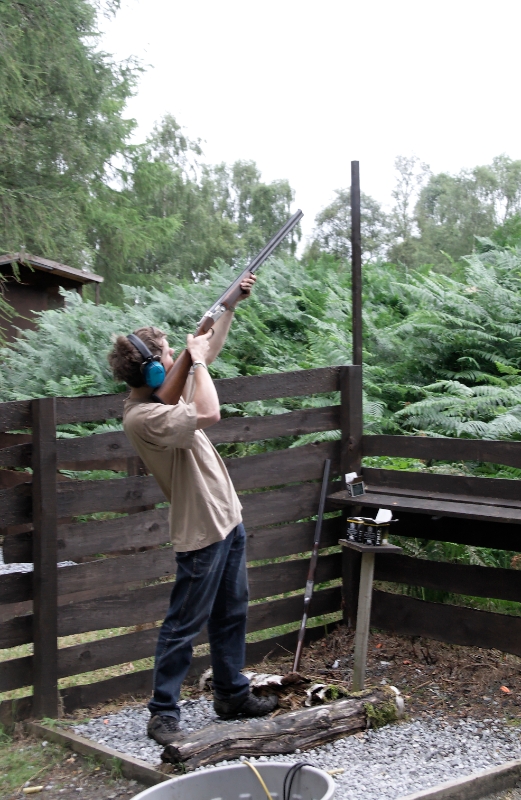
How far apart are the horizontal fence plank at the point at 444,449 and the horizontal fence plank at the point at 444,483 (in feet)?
0.36

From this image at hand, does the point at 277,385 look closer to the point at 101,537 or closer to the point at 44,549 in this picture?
the point at 101,537

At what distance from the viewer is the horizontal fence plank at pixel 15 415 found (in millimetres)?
3738

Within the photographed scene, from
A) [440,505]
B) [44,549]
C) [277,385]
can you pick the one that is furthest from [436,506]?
[44,549]

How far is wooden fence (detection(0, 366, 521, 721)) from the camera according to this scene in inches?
151

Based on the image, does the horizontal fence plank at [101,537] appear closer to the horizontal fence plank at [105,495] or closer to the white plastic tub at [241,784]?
the horizontal fence plank at [105,495]

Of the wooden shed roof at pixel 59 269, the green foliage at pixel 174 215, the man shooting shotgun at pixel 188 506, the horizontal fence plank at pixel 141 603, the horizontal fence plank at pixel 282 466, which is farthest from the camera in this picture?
the green foliage at pixel 174 215

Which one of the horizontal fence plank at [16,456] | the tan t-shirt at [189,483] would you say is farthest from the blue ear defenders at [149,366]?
the horizontal fence plank at [16,456]

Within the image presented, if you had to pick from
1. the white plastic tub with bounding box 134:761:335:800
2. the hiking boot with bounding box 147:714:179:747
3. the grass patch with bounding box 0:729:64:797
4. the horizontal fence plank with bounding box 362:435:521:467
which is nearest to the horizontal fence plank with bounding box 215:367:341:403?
the horizontal fence plank with bounding box 362:435:521:467

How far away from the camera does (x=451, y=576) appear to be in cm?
460

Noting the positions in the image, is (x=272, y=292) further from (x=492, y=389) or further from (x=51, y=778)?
(x=51, y=778)

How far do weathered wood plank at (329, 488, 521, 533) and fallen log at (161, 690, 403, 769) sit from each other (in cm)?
101

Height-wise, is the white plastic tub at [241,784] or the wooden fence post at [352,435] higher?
the wooden fence post at [352,435]

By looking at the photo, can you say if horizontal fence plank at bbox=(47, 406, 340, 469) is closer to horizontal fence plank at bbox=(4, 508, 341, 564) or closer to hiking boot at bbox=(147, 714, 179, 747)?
horizontal fence plank at bbox=(4, 508, 341, 564)

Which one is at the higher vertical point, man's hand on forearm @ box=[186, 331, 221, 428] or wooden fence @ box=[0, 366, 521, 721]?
man's hand on forearm @ box=[186, 331, 221, 428]
